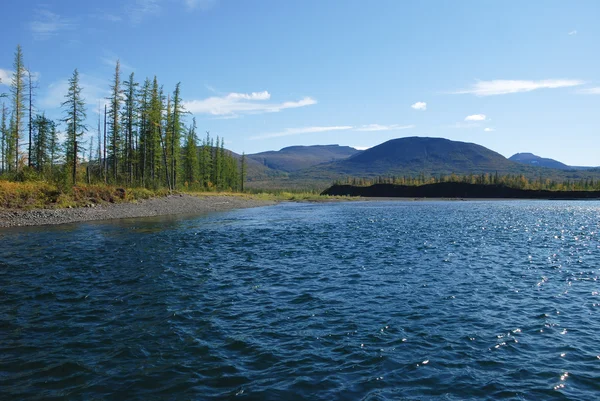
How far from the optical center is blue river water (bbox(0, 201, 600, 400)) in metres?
8.31

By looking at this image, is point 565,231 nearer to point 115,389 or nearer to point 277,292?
point 277,292

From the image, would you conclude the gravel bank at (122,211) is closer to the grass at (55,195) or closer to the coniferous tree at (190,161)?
the grass at (55,195)

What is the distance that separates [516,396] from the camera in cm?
796

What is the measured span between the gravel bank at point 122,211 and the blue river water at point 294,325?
13.7 meters

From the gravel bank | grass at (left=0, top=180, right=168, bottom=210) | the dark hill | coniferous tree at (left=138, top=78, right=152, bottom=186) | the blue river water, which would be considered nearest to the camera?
the blue river water

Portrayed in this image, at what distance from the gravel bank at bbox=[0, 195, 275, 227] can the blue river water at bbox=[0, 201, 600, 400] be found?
45.0 feet

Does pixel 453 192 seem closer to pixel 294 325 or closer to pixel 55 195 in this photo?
pixel 55 195

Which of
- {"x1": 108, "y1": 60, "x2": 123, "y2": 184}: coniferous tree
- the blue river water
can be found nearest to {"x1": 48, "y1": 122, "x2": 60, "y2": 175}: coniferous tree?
{"x1": 108, "y1": 60, "x2": 123, "y2": 184}: coniferous tree

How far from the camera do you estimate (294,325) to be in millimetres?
11922

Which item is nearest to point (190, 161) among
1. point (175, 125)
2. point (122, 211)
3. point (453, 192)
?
point (175, 125)

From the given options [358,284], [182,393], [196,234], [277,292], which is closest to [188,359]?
[182,393]

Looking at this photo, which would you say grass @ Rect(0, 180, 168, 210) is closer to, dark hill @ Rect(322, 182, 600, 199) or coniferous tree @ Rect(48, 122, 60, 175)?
coniferous tree @ Rect(48, 122, 60, 175)

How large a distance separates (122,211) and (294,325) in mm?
39435

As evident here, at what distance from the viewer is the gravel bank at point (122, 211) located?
35875 millimetres
